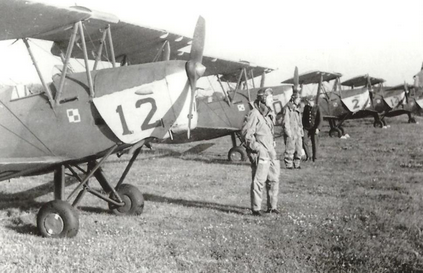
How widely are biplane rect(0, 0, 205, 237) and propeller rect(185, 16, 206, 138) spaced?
0.04ft

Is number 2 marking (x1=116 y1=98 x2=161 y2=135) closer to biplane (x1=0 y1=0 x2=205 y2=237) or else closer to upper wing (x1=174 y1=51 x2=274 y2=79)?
biplane (x1=0 y1=0 x2=205 y2=237)

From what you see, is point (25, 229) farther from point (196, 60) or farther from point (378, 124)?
point (378, 124)

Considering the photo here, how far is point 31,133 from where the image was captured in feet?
19.1

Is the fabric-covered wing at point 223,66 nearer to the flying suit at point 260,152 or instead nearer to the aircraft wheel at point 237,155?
Result: the aircraft wheel at point 237,155

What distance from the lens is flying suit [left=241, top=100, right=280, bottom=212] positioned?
6.11 meters

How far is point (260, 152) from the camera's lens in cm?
613

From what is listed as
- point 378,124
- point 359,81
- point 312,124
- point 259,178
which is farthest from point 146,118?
point 359,81

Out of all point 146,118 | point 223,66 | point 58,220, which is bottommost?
point 58,220

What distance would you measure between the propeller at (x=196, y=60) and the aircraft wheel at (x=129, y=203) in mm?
1662

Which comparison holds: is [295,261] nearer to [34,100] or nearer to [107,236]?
[107,236]

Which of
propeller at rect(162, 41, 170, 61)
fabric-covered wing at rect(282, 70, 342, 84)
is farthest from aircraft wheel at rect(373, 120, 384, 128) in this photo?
propeller at rect(162, 41, 170, 61)

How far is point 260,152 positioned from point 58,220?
2.94 meters

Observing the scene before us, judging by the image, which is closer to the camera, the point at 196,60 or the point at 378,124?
the point at 196,60

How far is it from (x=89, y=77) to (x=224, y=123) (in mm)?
9174
